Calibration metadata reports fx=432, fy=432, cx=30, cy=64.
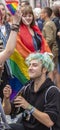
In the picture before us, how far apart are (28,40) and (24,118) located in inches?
75.3

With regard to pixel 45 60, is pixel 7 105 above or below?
below

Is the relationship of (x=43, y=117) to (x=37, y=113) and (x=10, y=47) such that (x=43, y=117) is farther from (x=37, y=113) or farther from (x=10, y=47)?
(x=10, y=47)

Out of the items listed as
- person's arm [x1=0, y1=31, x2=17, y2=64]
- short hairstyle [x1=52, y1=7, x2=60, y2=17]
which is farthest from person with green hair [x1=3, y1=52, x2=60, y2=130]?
short hairstyle [x1=52, y1=7, x2=60, y2=17]

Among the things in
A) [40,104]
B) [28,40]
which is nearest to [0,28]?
[28,40]

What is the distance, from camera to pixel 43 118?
338cm

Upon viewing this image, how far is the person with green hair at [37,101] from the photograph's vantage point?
3389mm

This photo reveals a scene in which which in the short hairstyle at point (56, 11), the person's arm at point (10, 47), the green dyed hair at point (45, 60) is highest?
the person's arm at point (10, 47)

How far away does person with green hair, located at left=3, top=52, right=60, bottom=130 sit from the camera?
3.39 metres

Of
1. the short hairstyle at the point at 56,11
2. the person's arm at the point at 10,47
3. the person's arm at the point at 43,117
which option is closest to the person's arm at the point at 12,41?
the person's arm at the point at 10,47

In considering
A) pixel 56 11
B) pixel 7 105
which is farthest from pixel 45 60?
pixel 56 11

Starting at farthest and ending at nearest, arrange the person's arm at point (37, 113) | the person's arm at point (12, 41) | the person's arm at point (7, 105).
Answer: the person's arm at point (7, 105) < the person's arm at point (37, 113) < the person's arm at point (12, 41)

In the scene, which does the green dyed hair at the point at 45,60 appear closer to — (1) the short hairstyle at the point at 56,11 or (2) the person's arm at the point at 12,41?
(2) the person's arm at the point at 12,41

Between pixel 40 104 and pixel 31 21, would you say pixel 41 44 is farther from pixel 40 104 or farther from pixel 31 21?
pixel 40 104

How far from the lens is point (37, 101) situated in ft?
11.6
